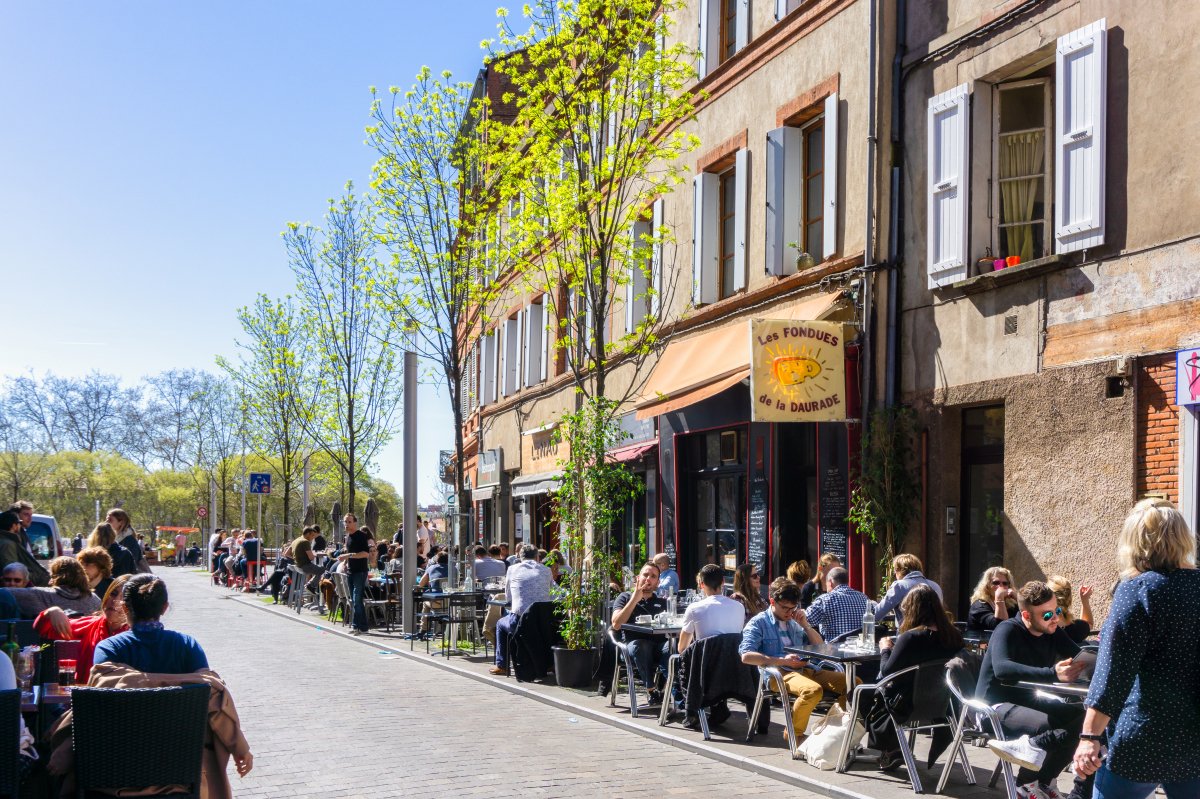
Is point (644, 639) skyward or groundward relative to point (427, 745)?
skyward

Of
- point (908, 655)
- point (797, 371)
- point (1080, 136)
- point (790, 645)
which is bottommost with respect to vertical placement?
point (790, 645)

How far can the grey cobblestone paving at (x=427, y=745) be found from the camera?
23.6ft

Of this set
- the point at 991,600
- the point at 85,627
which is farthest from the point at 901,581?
the point at 85,627

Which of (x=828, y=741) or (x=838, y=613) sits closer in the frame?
(x=828, y=741)

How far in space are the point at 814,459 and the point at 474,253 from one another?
7.91 metres

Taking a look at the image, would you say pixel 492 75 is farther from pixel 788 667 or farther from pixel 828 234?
pixel 788 667

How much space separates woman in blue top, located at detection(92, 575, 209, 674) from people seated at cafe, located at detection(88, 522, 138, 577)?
6.43 metres

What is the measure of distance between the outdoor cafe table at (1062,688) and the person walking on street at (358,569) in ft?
44.6

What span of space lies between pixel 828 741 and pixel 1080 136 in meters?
5.97

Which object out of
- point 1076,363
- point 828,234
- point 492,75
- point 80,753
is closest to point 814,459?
point 828,234

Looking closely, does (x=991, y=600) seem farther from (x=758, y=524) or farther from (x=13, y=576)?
(x=13, y=576)

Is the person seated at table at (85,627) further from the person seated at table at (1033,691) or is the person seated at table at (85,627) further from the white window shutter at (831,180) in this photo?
the white window shutter at (831,180)

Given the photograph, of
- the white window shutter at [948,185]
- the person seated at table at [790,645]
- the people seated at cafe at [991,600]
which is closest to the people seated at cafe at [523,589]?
the person seated at table at [790,645]

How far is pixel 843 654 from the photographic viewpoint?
27.0 feet
